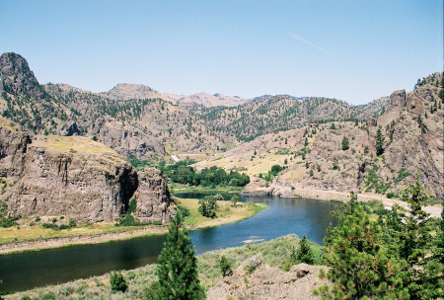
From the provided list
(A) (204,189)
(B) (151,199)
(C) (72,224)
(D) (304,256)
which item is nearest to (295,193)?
(A) (204,189)

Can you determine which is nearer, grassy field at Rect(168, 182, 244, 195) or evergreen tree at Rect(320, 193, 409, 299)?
evergreen tree at Rect(320, 193, 409, 299)

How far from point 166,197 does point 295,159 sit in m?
115

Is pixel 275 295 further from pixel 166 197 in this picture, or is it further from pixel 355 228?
pixel 166 197

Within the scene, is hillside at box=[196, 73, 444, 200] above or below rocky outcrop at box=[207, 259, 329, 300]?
above

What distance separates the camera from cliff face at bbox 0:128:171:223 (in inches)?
2995

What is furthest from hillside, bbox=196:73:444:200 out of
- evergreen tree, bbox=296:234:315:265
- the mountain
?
the mountain

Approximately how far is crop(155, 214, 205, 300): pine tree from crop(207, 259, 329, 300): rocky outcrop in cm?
518

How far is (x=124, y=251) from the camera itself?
64938mm

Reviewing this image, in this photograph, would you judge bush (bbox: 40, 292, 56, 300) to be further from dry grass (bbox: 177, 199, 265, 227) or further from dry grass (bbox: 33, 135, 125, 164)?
dry grass (bbox: 177, 199, 265, 227)

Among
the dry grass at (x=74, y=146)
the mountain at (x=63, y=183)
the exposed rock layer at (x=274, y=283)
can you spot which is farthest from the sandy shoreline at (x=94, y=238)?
the exposed rock layer at (x=274, y=283)

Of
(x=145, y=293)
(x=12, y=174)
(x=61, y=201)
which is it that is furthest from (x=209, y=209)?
(x=145, y=293)

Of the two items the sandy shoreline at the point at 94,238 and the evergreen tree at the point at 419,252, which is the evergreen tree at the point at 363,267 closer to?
the evergreen tree at the point at 419,252

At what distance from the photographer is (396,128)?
130625 mm

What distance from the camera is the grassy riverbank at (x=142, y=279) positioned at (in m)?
39.1
